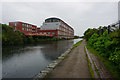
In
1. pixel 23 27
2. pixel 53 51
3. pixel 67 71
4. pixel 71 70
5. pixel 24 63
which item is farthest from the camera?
pixel 23 27

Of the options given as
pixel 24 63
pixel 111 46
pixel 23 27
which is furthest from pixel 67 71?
pixel 23 27

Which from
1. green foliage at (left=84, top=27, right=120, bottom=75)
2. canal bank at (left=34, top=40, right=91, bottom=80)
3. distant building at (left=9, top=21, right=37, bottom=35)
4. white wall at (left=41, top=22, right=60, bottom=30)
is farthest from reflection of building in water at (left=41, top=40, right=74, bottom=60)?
white wall at (left=41, top=22, right=60, bottom=30)

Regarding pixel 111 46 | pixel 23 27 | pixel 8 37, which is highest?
pixel 23 27

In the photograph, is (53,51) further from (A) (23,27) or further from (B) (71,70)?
(A) (23,27)

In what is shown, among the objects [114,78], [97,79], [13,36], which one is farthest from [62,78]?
[13,36]

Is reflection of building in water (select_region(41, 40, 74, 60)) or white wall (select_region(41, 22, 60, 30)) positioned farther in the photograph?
white wall (select_region(41, 22, 60, 30))

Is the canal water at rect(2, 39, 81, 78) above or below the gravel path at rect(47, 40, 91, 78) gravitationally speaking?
below

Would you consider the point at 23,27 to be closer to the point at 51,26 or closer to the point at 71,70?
the point at 51,26

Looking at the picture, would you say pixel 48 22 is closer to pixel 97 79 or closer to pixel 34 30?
pixel 34 30

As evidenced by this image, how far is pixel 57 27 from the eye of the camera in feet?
173

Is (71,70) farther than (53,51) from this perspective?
No

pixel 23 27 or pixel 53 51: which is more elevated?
pixel 23 27

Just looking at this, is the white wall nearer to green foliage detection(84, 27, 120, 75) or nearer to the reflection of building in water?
the reflection of building in water

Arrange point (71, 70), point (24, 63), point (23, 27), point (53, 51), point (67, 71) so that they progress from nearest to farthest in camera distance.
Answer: point (67, 71)
point (71, 70)
point (24, 63)
point (53, 51)
point (23, 27)
